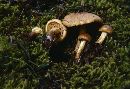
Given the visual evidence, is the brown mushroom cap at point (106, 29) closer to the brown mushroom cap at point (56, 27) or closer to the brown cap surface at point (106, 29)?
the brown cap surface at point (106, 29)

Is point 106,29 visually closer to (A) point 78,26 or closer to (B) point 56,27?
(A) point 78,26

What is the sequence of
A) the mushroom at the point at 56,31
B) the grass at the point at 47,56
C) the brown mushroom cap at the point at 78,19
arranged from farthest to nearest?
the mushroom at the point at 56,31
the brown mushroom cap at the point at 78,19
the grass at the point at 47,56

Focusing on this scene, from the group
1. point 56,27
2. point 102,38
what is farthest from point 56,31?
point 102,38

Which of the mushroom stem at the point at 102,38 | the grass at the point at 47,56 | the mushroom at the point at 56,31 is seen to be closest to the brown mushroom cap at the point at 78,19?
the mushroom at the point at 56,31

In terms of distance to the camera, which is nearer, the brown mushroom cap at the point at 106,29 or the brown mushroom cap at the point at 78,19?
the brown mushroom cap at the point at 78,19

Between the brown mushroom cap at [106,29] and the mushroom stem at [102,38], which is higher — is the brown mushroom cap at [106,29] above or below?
above

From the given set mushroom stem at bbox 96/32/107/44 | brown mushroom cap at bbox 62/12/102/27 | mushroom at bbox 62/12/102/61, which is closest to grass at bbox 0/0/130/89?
mushroom stem at bbox 96/32/107/44

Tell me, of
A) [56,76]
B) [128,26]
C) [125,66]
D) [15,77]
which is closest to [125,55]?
[125,66]
